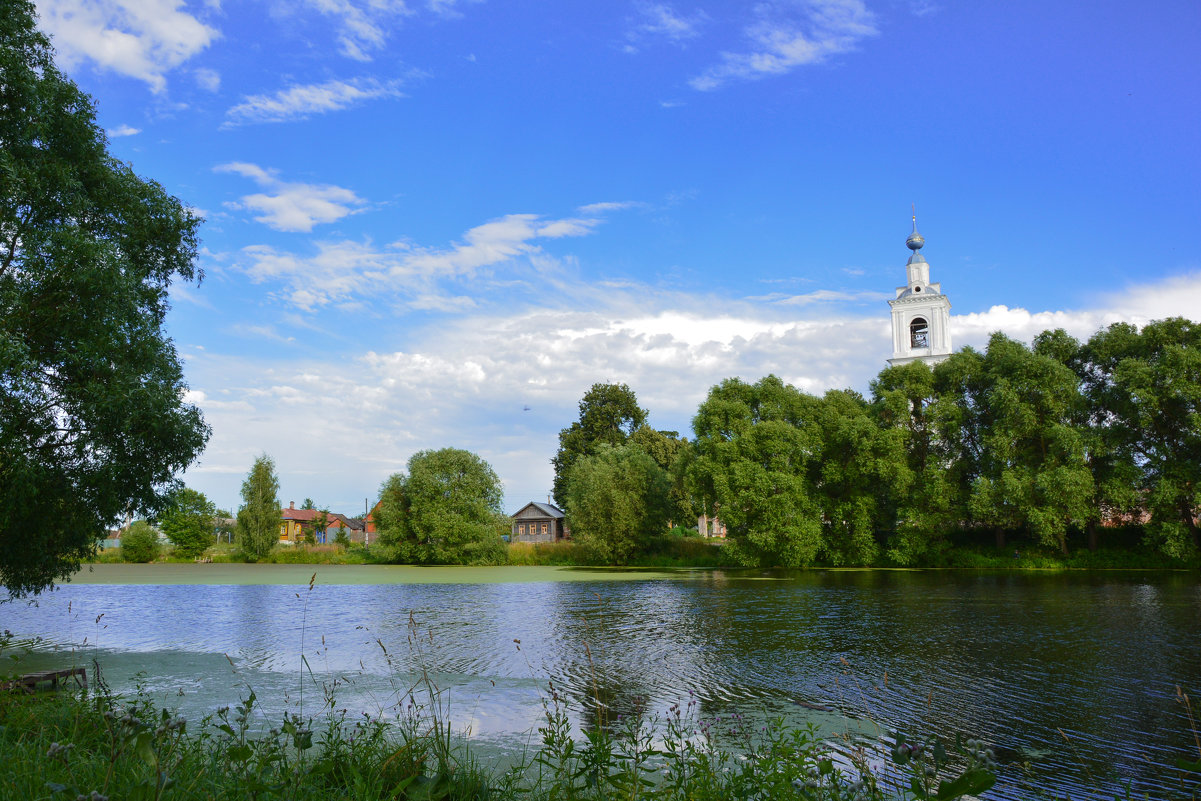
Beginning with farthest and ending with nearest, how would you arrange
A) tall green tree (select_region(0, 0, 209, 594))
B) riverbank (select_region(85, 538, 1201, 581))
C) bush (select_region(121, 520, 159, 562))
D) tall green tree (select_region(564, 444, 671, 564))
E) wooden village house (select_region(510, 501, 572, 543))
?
wooden village house (select_region(510, 501, 572, 543)) → bush (select_region(121, 520, 159, 562)) → tall green tree (select_region(564, 444, 671, 564)) → riverbank (select_region(85, 538, 1201, 581)) → tall green tree (select_region(0, 0, 209, 594))

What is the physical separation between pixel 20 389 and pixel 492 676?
29.2 feet

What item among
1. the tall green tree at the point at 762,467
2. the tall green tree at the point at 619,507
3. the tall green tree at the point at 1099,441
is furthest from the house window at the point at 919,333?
the tall green tree at the point at 619,507

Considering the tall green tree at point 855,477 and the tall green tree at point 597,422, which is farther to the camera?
the tall green tree at point 597,422

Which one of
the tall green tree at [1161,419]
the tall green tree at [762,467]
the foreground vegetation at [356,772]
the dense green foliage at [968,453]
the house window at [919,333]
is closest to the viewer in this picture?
the foreground vegetation at [356,772]

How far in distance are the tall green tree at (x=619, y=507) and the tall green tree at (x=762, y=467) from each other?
205 inches

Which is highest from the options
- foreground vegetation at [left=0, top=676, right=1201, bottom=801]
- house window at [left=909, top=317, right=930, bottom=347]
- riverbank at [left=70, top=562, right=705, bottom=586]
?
house window at [left=909, top=317, right=930, bottom=347]

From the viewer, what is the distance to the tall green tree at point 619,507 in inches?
2029

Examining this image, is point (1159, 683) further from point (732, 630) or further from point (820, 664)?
point (732, 630)

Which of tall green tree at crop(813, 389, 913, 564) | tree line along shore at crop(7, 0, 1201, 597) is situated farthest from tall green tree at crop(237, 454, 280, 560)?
tall green tree at crop(813, 389, 913, 564)

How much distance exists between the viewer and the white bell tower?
209 ft

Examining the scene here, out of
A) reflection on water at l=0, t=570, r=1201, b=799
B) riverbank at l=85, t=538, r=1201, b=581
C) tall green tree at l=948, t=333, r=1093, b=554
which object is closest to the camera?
reflection on water at l=0, t=570, r=1201, b=799

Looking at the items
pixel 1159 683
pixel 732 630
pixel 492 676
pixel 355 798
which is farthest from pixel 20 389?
pixel 1159 683

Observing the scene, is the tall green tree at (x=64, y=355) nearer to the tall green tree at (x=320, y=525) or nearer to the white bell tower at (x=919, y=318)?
the white bell tower at (x=919, y=318)

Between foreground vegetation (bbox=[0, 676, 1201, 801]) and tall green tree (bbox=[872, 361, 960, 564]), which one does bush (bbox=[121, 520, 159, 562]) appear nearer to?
tall green tree (bbox=[872, 361, 960, 564])
